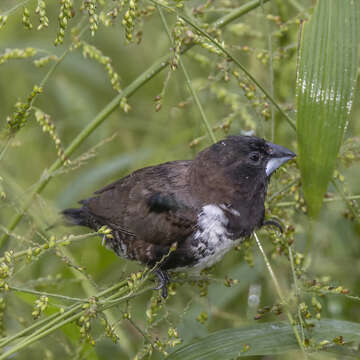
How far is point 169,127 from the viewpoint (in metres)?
4.23

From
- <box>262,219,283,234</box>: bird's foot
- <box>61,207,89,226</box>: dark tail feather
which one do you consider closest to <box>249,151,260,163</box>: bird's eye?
<box>262,219,283,234</box>: bird's foot

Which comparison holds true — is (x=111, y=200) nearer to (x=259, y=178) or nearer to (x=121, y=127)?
(x=259, y=178)

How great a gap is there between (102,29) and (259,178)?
295 centimetres

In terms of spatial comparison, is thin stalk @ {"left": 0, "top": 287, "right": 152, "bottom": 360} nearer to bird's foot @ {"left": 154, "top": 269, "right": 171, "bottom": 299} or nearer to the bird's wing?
bird's foot @ {"left": 154, "top": 269, "right": 171, "bottom": 299}

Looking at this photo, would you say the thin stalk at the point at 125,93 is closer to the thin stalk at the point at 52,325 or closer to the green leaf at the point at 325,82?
the green leaf at the point at 325,82

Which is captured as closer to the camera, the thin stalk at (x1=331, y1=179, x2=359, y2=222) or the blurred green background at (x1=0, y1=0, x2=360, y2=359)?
the thin stalk at (x1=331, y1=179, x2=359, y2=222)

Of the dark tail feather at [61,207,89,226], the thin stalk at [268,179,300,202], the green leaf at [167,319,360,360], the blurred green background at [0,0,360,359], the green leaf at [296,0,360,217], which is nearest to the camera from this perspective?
the green leaf at [296,0,360,217]

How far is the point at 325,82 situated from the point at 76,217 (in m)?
1.46

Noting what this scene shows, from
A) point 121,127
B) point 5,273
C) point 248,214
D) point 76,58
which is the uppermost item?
point 76,58

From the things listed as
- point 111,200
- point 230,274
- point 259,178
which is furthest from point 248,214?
point 230,274

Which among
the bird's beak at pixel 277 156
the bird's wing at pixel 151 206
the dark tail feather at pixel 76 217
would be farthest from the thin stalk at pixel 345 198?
the dark tail feather at pixel 76 217

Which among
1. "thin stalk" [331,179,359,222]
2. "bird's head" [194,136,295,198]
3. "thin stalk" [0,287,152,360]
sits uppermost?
"bird's head" [194,136,295,198]

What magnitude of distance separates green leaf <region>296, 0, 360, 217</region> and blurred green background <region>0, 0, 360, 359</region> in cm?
28

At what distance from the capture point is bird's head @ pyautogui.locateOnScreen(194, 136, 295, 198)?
258 cm
